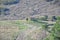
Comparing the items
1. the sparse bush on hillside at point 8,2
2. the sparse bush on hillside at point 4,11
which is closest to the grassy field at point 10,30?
the sparse bush on hillside at point 4,11

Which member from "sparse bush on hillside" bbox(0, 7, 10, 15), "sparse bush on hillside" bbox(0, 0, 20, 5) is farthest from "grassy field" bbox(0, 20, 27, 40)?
"sparse bush on hillside" bbox(0, 0, 20, 5)

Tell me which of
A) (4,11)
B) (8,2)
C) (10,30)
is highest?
(8,2)

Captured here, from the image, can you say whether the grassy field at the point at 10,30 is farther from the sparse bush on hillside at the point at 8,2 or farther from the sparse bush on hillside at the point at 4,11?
the sparse bush on hillside at the point at 8,2

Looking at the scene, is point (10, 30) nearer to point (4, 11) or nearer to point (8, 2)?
point (4, 11)

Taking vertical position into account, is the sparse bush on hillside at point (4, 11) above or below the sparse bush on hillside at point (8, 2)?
below

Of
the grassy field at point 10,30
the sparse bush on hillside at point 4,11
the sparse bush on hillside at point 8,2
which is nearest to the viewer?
the grassy field at point 10,30

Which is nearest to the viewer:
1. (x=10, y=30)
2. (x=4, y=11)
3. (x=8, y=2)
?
(x=10, y=30)

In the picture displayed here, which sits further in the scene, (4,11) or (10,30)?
(4,11)

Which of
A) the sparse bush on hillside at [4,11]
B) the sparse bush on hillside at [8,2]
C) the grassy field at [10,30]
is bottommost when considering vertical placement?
the grassy field at [10,30]

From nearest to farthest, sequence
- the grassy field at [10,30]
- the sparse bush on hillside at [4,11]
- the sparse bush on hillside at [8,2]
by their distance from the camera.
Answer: the grassy field at [10,30]
the sparse bush on hillside at [4,11]
the sparse bush on hillside at [8,2]

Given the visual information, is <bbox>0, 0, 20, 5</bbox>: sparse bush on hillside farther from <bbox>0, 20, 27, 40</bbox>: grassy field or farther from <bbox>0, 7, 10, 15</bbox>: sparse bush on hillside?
<bbox>0, 20, 27, 40</bbox>: grassy field

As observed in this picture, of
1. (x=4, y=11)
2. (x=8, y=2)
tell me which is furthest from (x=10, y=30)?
(x=8, y=2)
